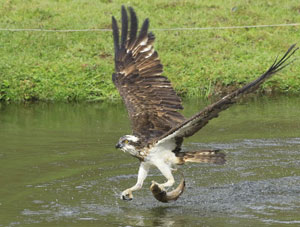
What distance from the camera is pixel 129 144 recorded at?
27.4 feet

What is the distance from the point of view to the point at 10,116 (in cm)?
1392

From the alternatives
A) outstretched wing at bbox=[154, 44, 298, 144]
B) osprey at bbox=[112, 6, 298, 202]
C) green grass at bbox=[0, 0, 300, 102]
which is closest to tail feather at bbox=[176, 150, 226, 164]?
osprey at bbox=[112, 6, 298, 202]

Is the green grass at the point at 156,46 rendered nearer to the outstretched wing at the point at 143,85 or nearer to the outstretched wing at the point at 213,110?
the outstretched wing at the point at 143,85

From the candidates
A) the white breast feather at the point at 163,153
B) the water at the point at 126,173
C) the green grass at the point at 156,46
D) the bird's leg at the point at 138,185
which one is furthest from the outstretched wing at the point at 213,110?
the green grass at the point at 156,46

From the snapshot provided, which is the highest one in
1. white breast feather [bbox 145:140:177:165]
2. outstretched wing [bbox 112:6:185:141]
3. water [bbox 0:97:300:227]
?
outstretched wing [bbox 112:6:185:141]

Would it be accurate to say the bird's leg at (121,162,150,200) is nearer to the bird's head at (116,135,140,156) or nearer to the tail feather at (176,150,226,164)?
the bird's head at (116,135,140,156)

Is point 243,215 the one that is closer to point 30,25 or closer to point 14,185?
point 14,185

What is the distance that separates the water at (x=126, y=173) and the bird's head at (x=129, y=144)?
65 centimetres

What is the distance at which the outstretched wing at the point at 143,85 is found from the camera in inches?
352

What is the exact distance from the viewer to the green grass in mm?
15531

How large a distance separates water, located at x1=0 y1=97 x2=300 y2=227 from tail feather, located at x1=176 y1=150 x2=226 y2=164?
52 centimetres

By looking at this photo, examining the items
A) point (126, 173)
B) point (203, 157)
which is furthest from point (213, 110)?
point (126, 173)

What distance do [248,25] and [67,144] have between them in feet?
26.5

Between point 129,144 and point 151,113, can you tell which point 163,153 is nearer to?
point 129,144
